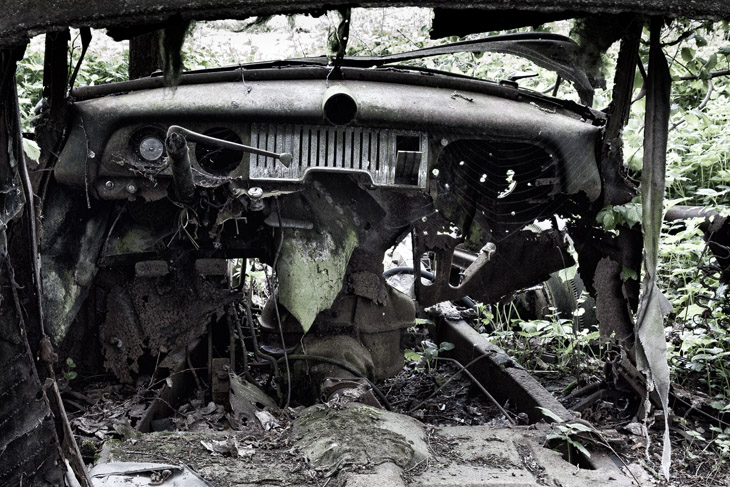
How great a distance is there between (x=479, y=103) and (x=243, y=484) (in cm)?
203

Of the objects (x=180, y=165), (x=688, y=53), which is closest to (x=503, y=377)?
(x=688, y=53)

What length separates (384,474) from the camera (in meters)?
2.73

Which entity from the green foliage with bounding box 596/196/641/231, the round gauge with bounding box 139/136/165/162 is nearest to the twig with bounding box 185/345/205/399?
the round gauge with bounding box 139/136/165/162

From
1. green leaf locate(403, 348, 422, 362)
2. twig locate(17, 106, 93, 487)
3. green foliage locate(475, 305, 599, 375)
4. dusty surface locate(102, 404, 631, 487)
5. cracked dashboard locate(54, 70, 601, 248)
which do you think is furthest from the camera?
green foliage locate(475, 305, 599, 375)

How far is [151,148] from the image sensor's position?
11.9ft

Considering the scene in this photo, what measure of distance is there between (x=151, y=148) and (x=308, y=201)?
0.74 metres

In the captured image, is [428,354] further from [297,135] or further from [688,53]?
[688,53]

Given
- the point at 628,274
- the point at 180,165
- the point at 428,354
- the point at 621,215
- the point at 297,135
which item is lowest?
the point at 428,354

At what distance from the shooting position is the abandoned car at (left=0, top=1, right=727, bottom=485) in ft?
11.8

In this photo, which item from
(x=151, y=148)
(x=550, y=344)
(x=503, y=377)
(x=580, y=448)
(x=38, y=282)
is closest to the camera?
(x=38, y=282)

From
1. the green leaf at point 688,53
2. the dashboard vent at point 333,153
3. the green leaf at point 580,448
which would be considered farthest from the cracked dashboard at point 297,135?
the green leaf at point 580,448

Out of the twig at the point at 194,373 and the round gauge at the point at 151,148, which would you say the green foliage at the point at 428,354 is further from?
the round gauge at the point at 151,148

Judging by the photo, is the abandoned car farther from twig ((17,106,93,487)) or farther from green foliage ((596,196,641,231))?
twig ((17,106,93,487))

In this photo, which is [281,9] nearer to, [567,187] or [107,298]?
[567,187]
